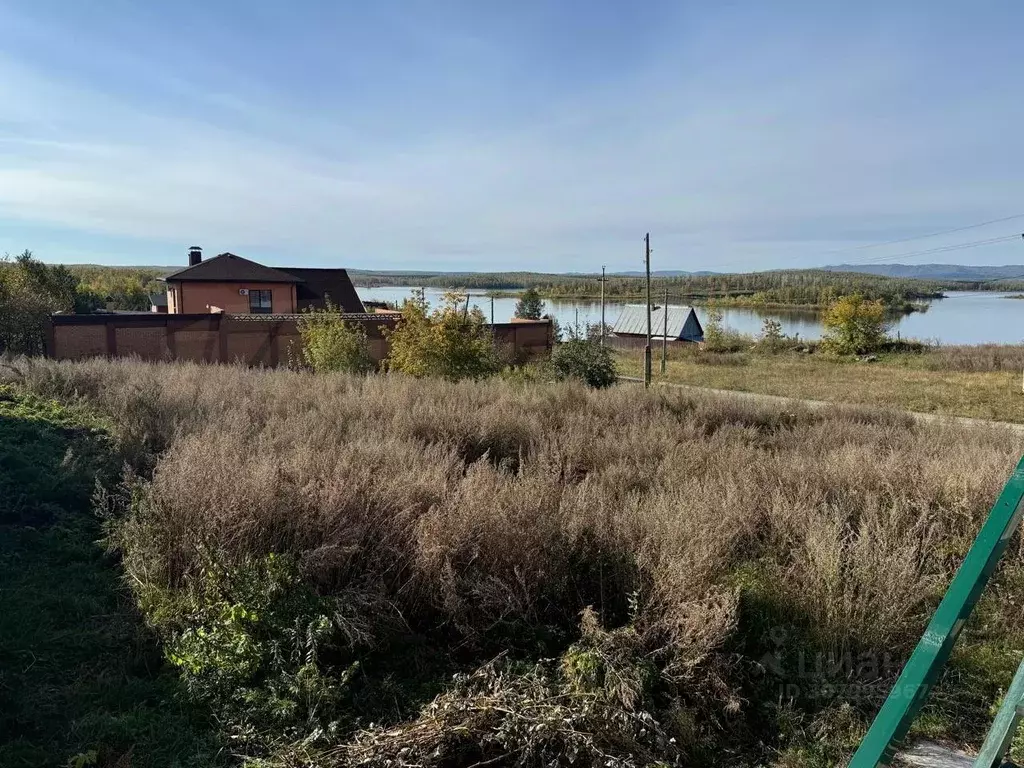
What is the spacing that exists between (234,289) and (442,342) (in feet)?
71.6

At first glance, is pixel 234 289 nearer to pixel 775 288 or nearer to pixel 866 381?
pixel 866 381

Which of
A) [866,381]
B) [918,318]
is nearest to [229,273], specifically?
[866,381]

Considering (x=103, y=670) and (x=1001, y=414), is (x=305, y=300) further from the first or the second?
(x=103, y=670)

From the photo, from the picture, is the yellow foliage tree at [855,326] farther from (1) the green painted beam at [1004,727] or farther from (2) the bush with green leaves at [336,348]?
(1) the green painted beam at [1004,727]

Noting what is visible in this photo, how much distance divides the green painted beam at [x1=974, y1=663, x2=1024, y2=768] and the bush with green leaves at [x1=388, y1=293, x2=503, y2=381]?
15698mm

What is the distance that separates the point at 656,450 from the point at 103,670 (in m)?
5.80

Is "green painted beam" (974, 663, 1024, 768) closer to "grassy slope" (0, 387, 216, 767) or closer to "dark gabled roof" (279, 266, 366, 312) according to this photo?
"grassy slope" (0, 387, 216, 767)

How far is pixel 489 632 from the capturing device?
3984 millimetres

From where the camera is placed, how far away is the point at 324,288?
40000 millimetres

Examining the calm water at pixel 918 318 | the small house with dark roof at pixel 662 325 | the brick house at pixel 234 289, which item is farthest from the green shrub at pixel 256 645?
the small house with dark roof at pixel 662 325

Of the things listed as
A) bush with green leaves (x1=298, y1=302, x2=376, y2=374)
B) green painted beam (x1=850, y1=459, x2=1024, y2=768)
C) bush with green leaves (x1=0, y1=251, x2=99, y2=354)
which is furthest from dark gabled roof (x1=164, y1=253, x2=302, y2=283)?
green painted beam (x1=850, y1=459, x2=1024, y2=768)

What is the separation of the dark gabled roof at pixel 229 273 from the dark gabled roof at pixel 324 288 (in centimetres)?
197

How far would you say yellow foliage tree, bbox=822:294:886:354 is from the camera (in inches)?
1526

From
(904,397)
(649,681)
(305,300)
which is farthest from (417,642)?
(305,300)
